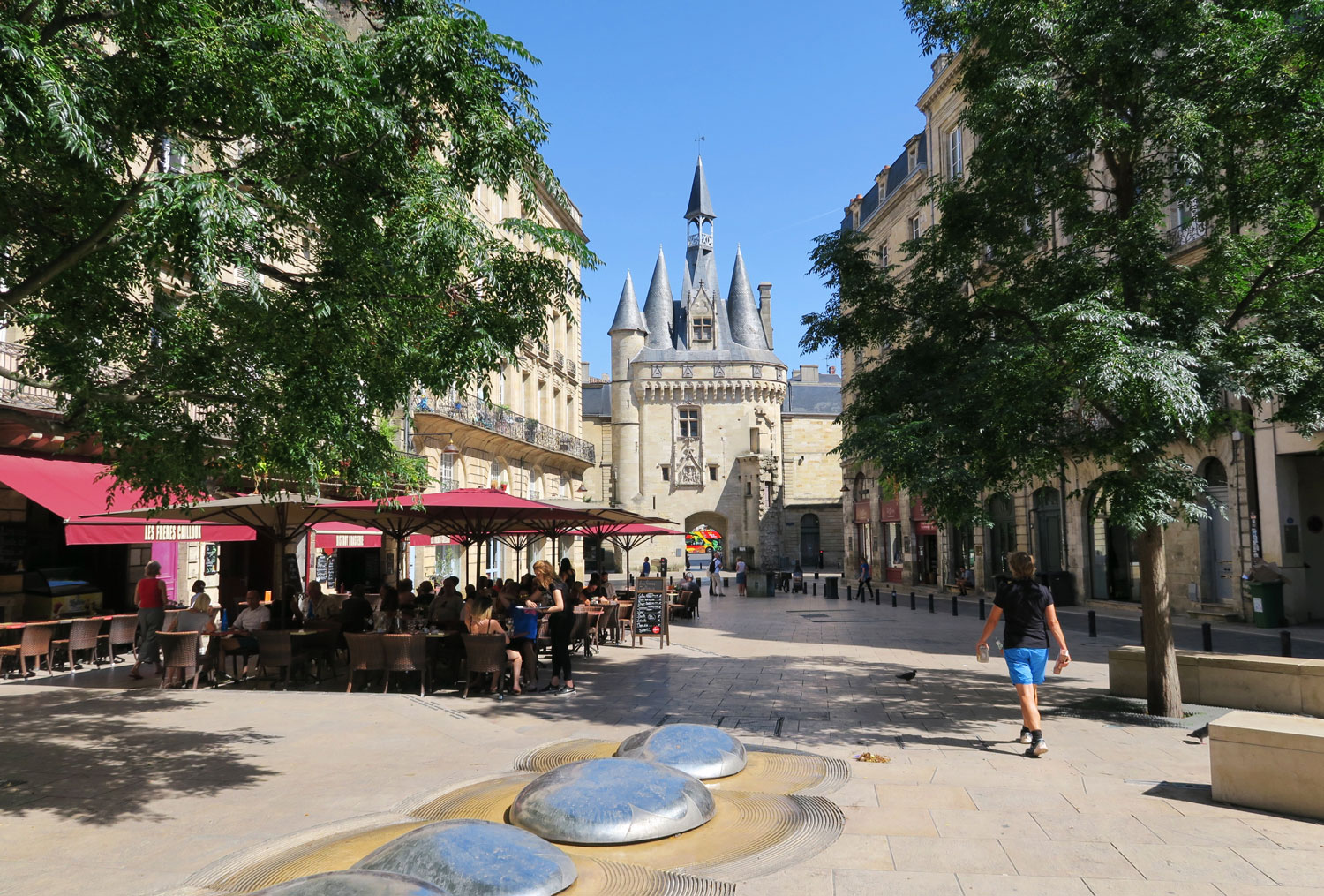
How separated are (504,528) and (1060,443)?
24.7 feet

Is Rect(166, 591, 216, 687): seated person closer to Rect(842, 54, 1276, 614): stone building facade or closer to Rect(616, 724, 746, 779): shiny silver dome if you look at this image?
Rect(616, 724, 746, 779): shiny silver dome

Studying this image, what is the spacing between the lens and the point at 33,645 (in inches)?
438

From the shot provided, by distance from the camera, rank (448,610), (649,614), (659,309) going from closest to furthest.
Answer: (448,610), (649,614), (659,309)

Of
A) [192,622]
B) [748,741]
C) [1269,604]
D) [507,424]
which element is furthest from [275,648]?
[507,424]

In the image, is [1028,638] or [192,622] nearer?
[1028,638]

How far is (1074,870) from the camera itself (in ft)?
14.9

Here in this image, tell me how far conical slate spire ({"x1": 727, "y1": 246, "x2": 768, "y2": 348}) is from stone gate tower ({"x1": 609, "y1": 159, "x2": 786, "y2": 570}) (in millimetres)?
190

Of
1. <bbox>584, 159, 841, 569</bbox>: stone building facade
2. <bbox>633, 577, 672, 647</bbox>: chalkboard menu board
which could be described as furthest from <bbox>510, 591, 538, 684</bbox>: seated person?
<bbox>584, 159, 841, 569</bbox>: stone building facade

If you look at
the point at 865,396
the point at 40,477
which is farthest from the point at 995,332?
the point at 40,477

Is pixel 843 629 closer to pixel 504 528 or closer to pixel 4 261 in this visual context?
pixel 504 528

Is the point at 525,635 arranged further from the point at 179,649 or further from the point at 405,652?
the point at 179,649

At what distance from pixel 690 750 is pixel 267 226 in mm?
4637

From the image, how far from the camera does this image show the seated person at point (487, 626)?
33.3 feet

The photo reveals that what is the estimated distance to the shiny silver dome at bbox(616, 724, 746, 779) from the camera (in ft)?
20.7
